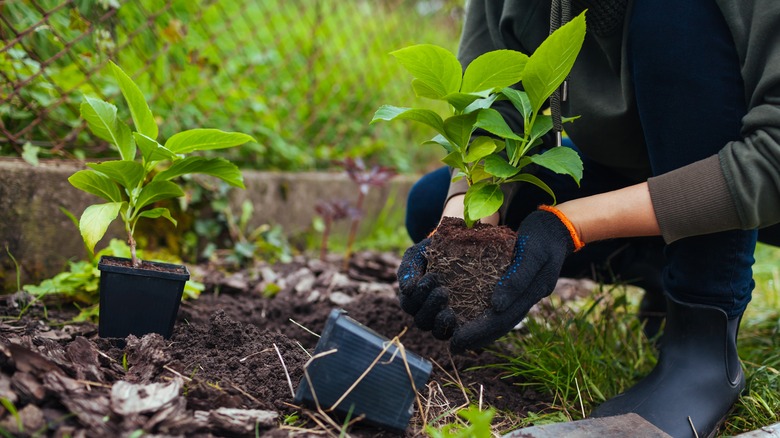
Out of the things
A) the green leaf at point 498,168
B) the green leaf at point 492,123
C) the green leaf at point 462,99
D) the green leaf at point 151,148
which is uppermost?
the green leaf at point 151,148

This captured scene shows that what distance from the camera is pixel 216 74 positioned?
2.55m

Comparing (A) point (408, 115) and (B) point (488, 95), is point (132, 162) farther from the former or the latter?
(B) point (488, 95)

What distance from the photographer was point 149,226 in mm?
2156

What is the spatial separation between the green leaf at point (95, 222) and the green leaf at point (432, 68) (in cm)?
62

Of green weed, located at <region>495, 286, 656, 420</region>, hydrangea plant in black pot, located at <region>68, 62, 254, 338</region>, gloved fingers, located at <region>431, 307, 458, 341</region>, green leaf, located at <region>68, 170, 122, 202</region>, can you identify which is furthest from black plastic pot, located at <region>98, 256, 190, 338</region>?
green weed, located at <region>495, 286, 656, 420</region>

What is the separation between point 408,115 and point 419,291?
1.08 ft

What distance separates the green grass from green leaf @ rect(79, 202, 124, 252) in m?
0.89

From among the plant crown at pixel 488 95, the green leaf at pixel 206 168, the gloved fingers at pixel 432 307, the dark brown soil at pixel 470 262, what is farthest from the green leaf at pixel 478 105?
the green leaf at pixel 206 168

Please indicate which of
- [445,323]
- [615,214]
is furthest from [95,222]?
[615,214]

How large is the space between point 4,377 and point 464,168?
2.88 ft

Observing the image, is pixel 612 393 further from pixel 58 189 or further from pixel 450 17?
pixel 450 17

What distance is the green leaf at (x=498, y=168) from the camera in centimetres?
118

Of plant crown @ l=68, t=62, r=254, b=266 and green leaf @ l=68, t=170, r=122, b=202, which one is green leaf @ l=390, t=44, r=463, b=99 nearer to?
plant crown @ l=68, t=62, r=254, b=266

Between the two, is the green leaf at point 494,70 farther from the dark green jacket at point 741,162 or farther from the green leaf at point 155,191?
the green leaf at point 155,191
